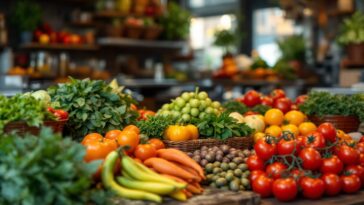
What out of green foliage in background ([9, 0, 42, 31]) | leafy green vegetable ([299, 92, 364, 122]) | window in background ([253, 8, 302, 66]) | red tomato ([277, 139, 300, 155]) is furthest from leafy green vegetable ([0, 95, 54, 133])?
window in background ([253, 8, 302, 66])

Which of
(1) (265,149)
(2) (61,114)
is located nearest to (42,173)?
(2) (61,114)

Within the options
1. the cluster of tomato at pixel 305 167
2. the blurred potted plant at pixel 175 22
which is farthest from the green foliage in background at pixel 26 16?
the cluster of tomato at pixel 305 167

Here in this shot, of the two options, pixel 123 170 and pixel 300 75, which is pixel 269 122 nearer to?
pixel 123 170

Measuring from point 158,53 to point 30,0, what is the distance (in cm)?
311

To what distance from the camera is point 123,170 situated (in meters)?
2.51

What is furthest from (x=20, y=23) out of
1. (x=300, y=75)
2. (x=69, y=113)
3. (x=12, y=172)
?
(x=12, y=172)

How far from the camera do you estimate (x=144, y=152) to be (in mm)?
2768

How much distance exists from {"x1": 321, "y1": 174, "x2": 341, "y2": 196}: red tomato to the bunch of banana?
754mm

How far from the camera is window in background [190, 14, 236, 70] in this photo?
13.9m

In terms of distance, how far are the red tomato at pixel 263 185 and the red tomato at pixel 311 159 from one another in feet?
0.69

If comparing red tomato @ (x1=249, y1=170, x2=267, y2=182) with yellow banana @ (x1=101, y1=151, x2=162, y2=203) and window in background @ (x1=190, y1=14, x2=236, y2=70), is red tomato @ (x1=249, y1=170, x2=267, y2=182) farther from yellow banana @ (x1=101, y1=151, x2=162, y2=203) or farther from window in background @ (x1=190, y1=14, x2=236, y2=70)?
window in background @ (x1=190, y1=14, x2=236, y2=70)

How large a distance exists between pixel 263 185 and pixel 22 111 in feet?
3.86

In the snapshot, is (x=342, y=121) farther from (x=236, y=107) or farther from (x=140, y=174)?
(x=140, y=174)

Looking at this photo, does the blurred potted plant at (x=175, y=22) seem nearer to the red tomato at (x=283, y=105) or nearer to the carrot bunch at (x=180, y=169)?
the red tomato at (x=283, y=105)
